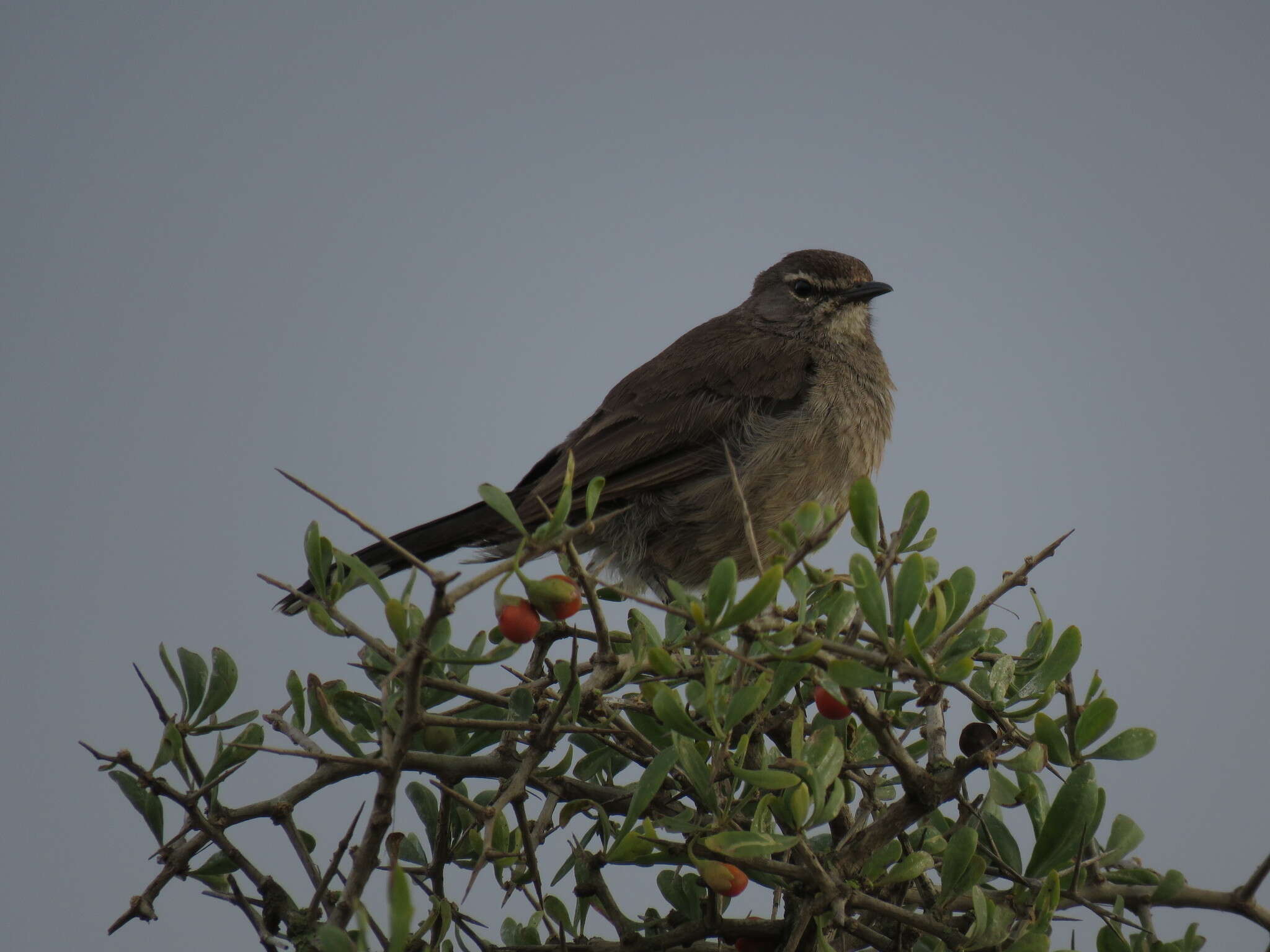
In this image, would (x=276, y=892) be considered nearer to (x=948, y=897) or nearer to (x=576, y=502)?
(x=948, y=897)

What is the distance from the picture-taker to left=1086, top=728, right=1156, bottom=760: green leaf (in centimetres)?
205

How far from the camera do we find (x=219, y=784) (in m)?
2.25

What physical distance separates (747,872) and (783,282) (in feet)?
14.3

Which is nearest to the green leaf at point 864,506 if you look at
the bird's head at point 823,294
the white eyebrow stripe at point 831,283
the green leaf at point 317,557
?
the green leaf at point 317,557

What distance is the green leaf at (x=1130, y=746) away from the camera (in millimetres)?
2051

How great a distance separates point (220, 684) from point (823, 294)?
4.22m

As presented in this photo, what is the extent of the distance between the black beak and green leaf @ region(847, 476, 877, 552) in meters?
3.86

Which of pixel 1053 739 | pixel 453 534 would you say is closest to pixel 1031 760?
pixel 1053 739

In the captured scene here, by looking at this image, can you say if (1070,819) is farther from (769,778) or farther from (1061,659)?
(769,778)

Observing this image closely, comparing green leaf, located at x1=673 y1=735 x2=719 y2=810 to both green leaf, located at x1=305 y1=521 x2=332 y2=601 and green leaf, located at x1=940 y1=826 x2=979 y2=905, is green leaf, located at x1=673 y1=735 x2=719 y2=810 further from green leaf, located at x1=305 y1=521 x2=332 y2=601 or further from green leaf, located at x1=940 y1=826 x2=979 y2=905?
green leaf, located at x1=305 y1=521 x2=332 y2=601

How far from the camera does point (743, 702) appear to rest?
6.13ft

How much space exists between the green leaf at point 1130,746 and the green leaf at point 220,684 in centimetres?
162

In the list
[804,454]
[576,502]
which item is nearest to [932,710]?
[576,502]

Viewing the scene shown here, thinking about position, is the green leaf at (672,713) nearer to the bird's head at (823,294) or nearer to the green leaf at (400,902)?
the green leaf at (400,902)
